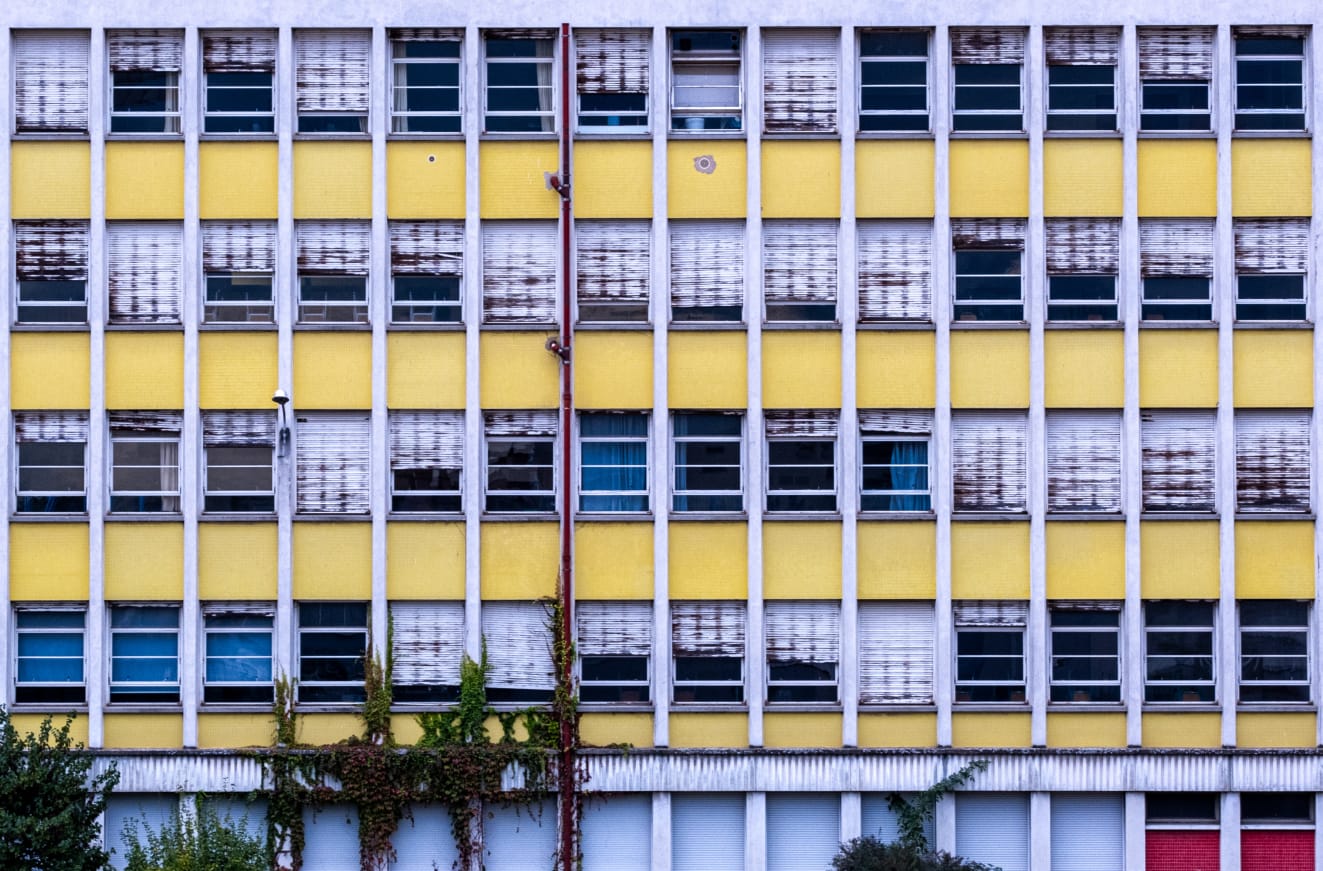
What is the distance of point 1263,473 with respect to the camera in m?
21.2

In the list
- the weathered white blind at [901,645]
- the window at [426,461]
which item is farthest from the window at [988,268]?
the window at [426,461]

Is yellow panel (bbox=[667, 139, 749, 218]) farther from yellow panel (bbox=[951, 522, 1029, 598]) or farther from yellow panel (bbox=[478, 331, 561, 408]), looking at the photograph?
yellow panel (bbox=[951, 522, 1029, 598])

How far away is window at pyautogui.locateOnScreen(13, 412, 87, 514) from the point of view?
69.6 ft

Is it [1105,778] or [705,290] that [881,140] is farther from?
[1105,778]

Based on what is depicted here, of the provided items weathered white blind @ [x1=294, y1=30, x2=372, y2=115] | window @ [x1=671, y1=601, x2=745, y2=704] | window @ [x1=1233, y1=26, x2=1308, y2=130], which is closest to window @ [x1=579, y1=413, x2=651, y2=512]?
window @ [x1=671, y1=601, x2=745, y2=704]

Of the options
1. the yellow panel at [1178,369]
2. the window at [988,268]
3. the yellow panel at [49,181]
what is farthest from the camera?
the window at [988,268]

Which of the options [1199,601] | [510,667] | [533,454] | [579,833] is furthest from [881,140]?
[579,833]

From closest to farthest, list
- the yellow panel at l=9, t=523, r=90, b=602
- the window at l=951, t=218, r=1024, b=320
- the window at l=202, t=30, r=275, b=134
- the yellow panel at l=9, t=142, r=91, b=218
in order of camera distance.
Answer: the yellow panel at l=9, t=523, r=90, b=602 → the yellow panel at l=9, t=142, r=91, b=218 → the window at l=951, t=218, r=1024, b=320 → the window at l=202, t=30, r=275, b=134

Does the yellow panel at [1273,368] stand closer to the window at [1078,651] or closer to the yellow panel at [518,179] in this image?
the window at [1078,651]

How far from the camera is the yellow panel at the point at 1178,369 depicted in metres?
21.1

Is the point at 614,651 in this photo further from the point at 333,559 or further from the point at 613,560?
the point at 333,559

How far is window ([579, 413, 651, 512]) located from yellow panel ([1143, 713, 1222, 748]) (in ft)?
29.0

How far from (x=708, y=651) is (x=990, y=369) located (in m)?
6.43

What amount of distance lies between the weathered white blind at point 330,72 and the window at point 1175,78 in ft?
41.8
